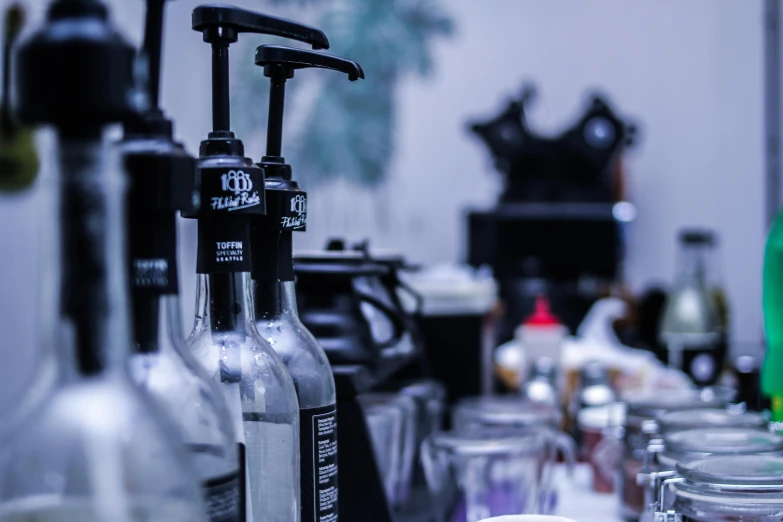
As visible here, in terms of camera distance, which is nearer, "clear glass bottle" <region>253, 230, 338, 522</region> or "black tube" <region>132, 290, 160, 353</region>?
"black tube" <region>132, 290, 160, 353</region>

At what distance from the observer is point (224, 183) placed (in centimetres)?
42

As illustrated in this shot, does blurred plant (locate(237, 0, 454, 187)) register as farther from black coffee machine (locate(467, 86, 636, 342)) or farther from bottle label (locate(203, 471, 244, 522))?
bottle label (locate(203, 471, 244, 522))

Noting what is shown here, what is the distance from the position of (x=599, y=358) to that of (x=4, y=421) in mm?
1326

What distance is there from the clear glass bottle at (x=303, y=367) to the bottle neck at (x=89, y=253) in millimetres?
196

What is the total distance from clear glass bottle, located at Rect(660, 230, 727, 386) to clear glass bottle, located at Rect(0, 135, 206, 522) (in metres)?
1.70

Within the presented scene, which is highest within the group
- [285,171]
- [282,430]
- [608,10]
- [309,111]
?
[608,10]

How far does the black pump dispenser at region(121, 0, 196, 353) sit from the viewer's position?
1.11 ft

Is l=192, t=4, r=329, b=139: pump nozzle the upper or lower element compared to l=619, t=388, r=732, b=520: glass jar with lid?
upper

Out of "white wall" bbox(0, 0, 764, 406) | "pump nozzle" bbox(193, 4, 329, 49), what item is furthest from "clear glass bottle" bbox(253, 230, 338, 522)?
"white wall" bbox(0, 0, 764, 406)

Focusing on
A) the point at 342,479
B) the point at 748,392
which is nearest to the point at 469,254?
the point at 748,392

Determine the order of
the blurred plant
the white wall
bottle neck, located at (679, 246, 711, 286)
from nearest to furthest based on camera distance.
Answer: bottle neck, located at (679, 246, 711, 286)
the blurred plant
the white wall

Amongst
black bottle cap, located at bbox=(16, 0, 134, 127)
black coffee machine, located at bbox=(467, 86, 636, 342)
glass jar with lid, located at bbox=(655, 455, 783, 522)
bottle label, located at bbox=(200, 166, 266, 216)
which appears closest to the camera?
black bottle cap, located at bbox=(16, 0, 134, 127)

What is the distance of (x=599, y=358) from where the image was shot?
1.55m

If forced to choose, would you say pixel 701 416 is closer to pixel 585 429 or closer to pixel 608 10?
pixel 585 429
